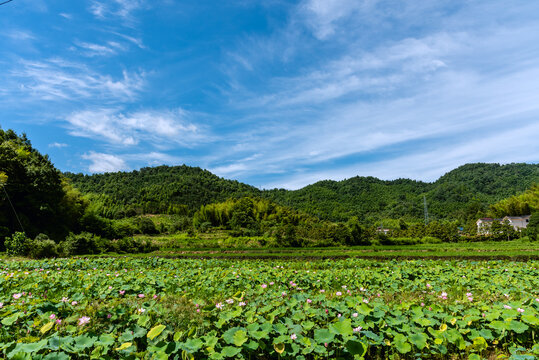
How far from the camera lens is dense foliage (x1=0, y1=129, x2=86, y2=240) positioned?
21172 mm

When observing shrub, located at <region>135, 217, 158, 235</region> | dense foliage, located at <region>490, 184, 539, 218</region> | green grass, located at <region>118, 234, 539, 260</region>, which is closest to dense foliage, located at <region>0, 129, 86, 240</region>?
green grass, located at <region>118, 234, 539, 260</region>

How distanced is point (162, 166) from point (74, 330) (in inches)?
3717

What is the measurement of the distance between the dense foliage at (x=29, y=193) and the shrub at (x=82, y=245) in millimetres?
5301

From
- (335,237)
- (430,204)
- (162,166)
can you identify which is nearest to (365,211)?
(430,204)

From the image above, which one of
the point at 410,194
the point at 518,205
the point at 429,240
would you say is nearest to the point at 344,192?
the point at 410,194

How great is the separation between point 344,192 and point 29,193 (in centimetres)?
7195

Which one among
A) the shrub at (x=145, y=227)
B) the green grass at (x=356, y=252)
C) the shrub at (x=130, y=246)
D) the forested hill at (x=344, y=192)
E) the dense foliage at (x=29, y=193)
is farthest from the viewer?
the forested hill at (x=344, y=192)

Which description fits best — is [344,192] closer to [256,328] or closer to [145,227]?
[145,227]

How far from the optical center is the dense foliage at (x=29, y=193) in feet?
69.5

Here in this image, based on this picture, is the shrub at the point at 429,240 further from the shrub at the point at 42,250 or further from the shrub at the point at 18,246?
the shrub at the point at 18,246

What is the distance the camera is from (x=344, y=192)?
3211 inches

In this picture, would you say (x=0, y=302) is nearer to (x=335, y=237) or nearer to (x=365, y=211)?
(x=335, y=237)

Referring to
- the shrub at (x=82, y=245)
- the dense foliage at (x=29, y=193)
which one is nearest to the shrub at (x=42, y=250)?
the shrub at (x=82, y=245)

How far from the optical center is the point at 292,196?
269 feet
